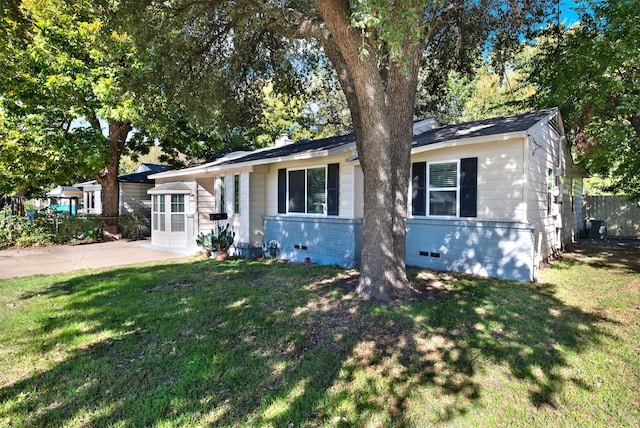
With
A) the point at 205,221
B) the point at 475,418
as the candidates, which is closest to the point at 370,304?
the point at 475,418

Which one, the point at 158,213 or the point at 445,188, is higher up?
the point at 445,188

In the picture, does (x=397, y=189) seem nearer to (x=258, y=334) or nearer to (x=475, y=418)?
(x=258, y=334)

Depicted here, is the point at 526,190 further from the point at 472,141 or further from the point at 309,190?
the point at 309,190

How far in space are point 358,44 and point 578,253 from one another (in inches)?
399

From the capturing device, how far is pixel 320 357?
393 cm

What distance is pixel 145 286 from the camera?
7.11 meters

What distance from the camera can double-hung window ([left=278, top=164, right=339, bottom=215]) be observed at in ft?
31.3

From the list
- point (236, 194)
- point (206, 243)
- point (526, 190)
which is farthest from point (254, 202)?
point (526, 190)

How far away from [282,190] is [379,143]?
597 centimetres

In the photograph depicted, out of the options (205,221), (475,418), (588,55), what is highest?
(588,55)

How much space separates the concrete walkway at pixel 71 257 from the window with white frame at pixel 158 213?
0.89 meters

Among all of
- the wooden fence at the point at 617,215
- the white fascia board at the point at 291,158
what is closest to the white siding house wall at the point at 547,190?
the white fascia board at the point at 291,158

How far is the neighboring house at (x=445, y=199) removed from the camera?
24.3ft

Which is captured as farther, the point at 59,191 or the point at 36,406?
the point at 59,191
